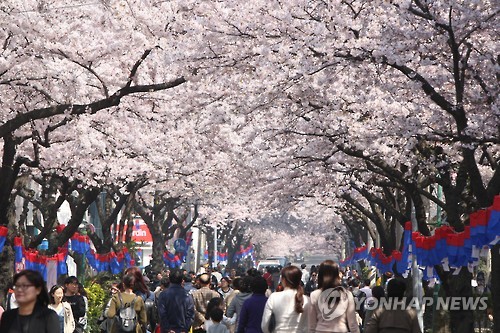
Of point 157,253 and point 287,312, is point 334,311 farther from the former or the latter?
point 157,253

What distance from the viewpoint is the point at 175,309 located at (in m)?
14.8

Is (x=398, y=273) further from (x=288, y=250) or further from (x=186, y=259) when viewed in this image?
(x=288, y=250)

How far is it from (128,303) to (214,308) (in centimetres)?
133

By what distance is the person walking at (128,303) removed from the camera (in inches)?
Result: 534

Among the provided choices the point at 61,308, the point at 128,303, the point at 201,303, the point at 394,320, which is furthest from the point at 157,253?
the point at 394,320

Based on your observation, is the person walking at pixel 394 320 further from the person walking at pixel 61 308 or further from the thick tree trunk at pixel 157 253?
the thick tree trunk at pixel 157 253

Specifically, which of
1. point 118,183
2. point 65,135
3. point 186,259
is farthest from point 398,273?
point 186,259

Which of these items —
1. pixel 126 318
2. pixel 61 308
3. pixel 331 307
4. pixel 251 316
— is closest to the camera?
pixel 331 307

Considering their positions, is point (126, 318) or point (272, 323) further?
point (126, 318)

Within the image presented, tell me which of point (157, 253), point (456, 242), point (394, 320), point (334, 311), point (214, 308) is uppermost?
point (157, 253)

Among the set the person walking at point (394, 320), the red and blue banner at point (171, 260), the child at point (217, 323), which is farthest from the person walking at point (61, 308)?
the red and blue banner at point (171, 260)

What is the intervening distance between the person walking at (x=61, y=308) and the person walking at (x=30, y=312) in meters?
6.26

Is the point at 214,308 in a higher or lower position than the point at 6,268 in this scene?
lower

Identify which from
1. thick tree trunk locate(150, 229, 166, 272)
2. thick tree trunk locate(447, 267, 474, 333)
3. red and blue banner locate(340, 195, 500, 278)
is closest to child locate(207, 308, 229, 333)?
red and blue banner locate(340, 195, 500, 278)
